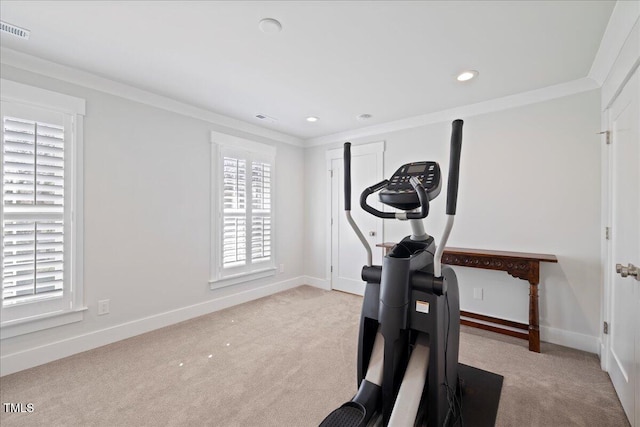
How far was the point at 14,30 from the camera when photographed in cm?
192

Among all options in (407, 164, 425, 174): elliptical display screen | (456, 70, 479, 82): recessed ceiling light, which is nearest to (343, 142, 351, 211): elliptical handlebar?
(407, 164, 425, 174): elliptical display screen

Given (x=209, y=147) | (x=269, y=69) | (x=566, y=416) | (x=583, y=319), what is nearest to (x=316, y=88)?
(x=269, y=69)

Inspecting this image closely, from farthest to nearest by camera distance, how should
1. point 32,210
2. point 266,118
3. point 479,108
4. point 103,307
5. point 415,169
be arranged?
point 266,118 → point 479,108 → point 103,307 → point 32,210 → point 415,169

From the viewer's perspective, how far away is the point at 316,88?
280 cm

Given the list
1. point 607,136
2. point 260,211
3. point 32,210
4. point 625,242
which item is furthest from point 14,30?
point 607,136

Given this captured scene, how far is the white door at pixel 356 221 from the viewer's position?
13.3 feet

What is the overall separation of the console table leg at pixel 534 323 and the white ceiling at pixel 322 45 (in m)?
1.91

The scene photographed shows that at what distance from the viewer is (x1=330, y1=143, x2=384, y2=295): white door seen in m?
4.04

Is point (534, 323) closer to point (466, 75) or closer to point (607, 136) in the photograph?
point (607, 136)

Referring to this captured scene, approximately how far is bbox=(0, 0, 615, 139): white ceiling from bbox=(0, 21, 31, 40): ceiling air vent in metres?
0.05

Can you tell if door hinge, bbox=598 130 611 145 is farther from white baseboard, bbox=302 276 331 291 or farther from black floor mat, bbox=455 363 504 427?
white baseboard, bbox=302 276 331 291

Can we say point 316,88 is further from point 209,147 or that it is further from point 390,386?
point 390,386

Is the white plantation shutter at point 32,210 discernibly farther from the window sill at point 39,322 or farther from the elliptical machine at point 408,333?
the elliptical machine at point 408,333

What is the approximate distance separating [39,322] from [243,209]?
2189 millimetres
